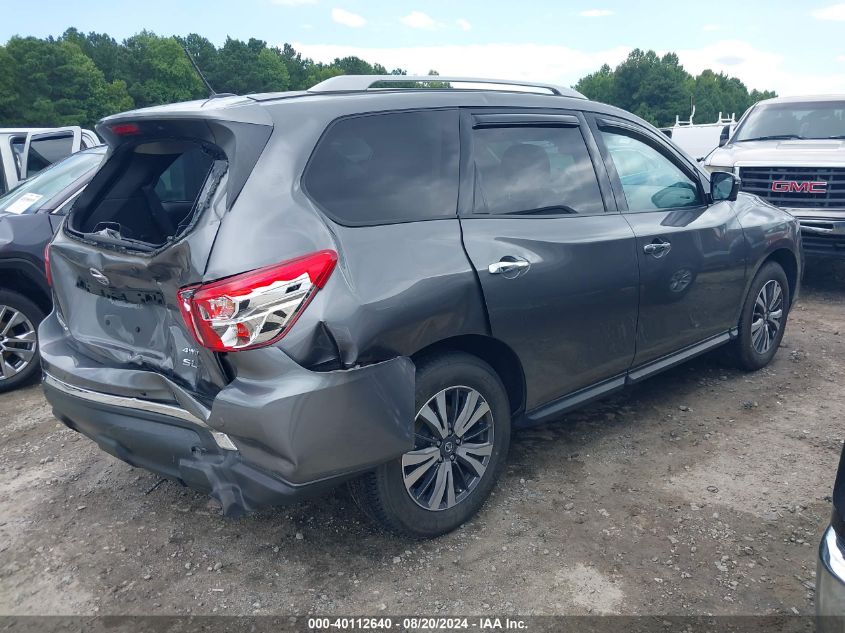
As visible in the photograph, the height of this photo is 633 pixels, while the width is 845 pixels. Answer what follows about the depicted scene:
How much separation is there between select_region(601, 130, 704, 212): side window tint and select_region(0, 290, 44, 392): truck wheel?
4.27 meters

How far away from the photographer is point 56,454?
4.25 m

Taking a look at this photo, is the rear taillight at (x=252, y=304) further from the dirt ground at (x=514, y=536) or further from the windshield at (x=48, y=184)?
the windshield at (x=48, y=184)

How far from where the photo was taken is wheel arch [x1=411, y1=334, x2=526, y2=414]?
3057 mm

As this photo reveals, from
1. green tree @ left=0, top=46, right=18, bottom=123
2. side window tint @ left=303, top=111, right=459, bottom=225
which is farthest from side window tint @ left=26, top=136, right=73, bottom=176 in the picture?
green tree @ left=0, top=46, right=18, bottom=123

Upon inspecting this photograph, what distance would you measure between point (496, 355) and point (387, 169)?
0.98 meters

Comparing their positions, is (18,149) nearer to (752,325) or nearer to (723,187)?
(723,187)

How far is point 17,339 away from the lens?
5.39 meters

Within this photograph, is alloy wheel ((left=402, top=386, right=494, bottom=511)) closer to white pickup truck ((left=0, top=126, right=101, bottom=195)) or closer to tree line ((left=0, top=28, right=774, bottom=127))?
white pickup truck ((left=0, top=126, right=101, bottom=195))

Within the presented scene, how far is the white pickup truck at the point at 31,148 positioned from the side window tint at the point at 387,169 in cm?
596

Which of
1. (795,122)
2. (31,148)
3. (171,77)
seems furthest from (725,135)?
(171,77)

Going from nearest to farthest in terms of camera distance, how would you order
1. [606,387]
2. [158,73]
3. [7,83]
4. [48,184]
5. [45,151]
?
[606,387] → [48,184] → [45,151] → [7,83] → [158,73]

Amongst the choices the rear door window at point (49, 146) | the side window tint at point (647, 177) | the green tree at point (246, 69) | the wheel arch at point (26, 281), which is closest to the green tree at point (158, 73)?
the green tree at point (246, 69)

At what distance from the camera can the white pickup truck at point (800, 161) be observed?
293 inches

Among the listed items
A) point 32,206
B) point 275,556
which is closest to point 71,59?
point 32,206
